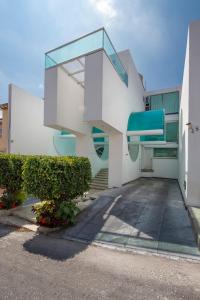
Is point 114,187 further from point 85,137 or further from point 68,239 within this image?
point 68,239

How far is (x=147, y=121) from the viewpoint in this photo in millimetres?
13070

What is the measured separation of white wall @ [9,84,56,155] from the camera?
13430mm

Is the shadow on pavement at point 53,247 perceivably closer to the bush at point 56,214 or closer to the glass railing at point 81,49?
the bush at point 56,214

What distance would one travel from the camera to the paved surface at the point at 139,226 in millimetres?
A: 5355

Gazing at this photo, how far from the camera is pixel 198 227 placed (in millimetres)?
5652

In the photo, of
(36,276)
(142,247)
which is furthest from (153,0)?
(36,276)

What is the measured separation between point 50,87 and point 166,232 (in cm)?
824

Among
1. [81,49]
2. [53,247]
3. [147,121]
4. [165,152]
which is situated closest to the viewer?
[53,247]

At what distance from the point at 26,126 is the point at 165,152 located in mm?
13876

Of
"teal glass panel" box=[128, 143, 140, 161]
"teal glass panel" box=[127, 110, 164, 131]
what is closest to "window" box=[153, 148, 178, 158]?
"teal glass panel" box=[128, 143, 140, 161]

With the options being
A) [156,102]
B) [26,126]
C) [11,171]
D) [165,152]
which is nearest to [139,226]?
[11,171]

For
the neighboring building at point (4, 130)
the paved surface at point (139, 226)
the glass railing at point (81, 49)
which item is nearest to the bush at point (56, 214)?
the paved surface at point (139, 226)

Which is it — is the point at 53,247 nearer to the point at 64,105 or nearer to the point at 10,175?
the point at 10,175

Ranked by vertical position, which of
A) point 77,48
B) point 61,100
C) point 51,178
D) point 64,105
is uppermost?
point 77,48
